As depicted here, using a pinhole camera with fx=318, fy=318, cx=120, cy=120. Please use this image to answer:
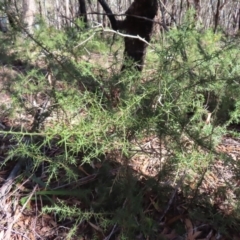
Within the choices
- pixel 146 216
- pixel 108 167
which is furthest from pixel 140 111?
pixel 146 216

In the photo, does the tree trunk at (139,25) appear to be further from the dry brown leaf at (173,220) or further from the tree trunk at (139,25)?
the dry brown leaf at (173,220)

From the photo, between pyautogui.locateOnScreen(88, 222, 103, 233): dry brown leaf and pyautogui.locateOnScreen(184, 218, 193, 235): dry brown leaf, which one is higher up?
pyautogui.locateOnScreen(88, 222, 103, 233): dry brown leaf

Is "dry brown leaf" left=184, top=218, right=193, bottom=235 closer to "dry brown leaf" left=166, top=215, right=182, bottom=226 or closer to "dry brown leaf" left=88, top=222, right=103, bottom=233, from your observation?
"dry brown leaf" left=166, top=215, right=182, bottom=226

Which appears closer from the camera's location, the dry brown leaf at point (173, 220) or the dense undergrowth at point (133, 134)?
the dense undergrowth at point (133, 134)

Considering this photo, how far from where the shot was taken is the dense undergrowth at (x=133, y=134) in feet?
4.26

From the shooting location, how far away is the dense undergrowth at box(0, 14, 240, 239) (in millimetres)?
1298

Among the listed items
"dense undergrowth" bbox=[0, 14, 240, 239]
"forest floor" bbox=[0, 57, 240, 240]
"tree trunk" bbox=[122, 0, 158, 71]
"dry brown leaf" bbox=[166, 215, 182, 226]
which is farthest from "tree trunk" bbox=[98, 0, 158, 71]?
"dry brown leaf" bbox=[166, 215, 182, 226]

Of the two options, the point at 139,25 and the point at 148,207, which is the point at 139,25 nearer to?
the point at 139,25

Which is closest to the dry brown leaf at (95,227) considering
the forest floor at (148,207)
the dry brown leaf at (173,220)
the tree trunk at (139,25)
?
the forest floor at (148,207)

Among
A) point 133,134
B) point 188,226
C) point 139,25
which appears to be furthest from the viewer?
point 139,25

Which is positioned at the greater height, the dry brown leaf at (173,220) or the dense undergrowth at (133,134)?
the dense undergrowth at (133,134)

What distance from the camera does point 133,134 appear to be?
4.46ft

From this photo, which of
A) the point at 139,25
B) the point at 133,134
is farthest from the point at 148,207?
the point at 139,25

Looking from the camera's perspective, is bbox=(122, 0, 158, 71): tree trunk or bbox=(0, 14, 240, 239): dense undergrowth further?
bbox=(122, 0, 158, 71): tree trunk
